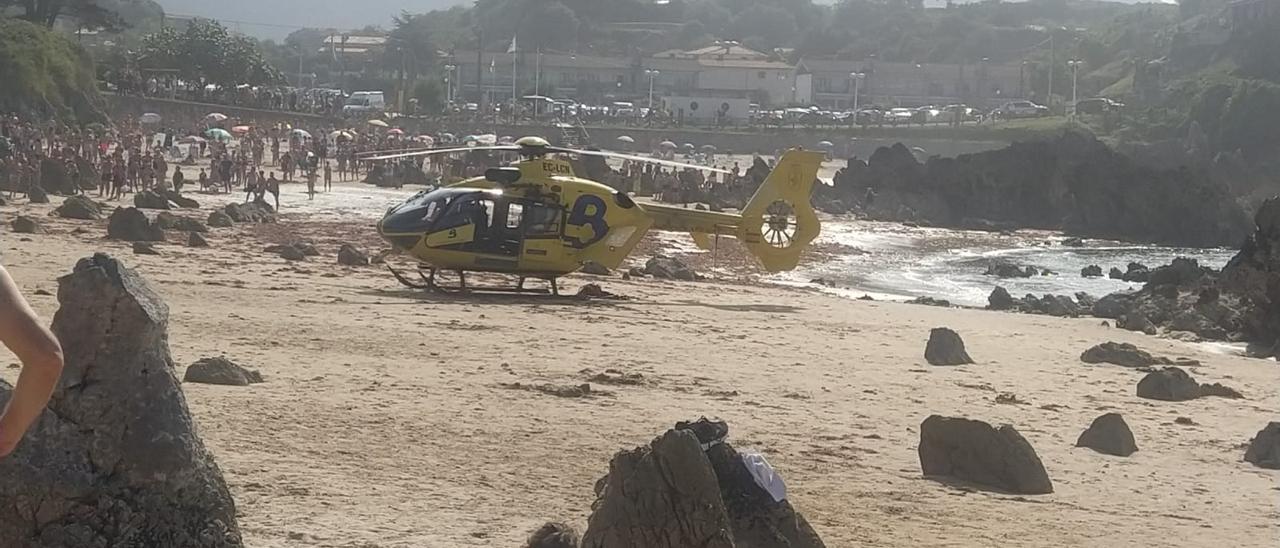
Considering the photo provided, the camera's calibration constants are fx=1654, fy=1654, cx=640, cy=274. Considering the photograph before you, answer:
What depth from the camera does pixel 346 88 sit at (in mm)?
148125

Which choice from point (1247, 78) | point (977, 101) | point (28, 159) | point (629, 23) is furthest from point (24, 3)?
point (629, 23)

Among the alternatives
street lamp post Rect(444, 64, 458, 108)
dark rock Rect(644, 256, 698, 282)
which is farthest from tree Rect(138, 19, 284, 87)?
dark rock Rect(644, 256, 698, 282)

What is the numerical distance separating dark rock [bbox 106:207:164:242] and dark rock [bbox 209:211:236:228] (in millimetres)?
4132

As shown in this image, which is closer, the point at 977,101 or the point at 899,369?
the point at 899,369

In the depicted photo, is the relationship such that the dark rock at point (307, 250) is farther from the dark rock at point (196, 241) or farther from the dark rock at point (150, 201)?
the dark rock at point (150, 201)

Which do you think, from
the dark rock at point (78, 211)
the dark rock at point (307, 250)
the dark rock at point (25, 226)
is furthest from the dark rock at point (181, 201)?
the dark rock at point (307, 250)

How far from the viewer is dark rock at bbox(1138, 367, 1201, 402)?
15203mm

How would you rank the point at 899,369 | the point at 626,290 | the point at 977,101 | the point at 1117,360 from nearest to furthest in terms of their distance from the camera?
the point at 899,369, the point at 1117,360, the point at 626,290, the point at 977,101

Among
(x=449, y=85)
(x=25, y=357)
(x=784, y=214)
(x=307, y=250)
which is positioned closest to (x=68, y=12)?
(x=449, y=85)

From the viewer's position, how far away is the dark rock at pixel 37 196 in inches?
1266

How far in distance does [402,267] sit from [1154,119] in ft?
240

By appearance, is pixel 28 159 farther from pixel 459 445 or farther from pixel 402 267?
pixel 459 445

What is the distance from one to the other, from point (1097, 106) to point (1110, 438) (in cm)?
9312

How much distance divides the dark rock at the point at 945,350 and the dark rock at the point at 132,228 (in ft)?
43.2
